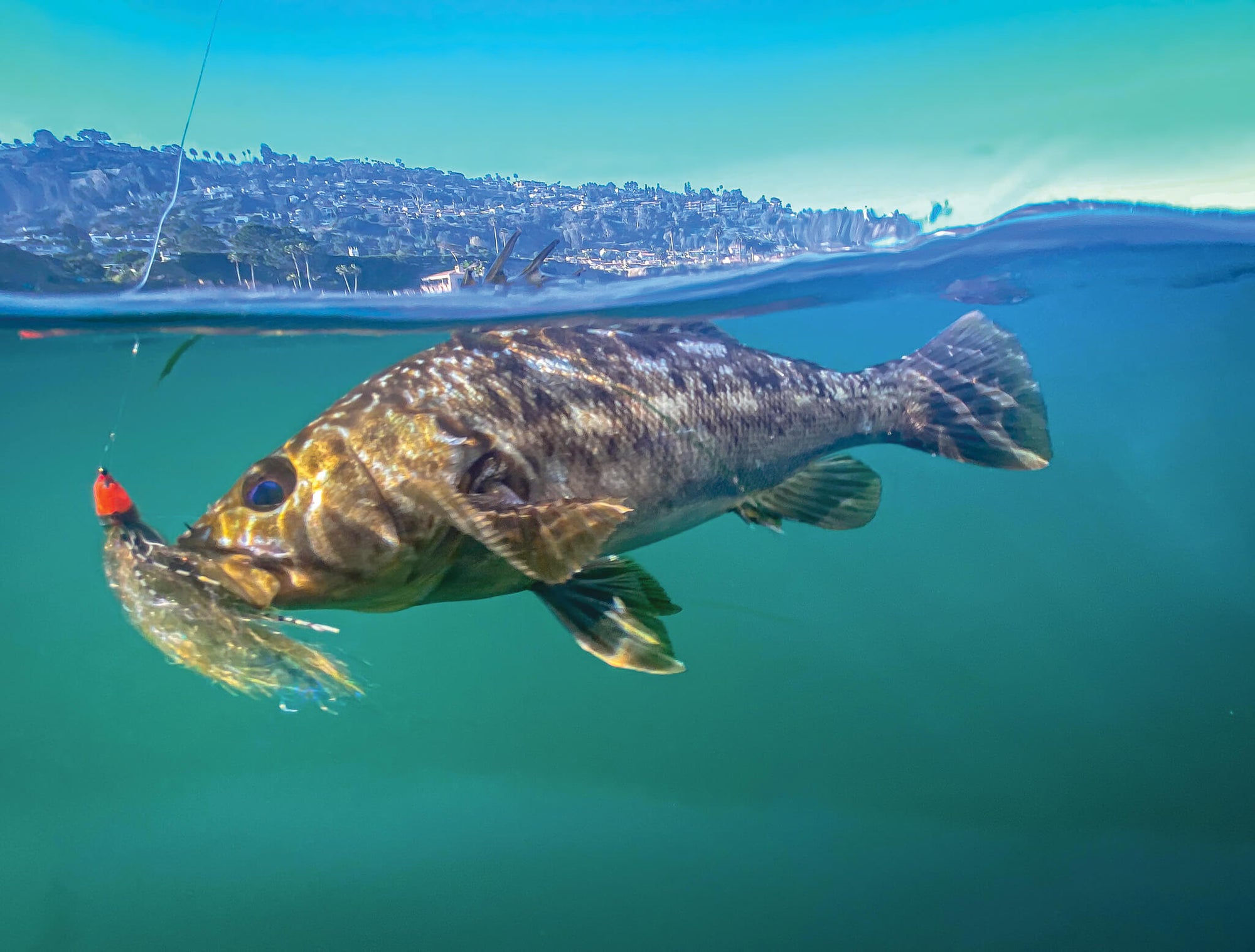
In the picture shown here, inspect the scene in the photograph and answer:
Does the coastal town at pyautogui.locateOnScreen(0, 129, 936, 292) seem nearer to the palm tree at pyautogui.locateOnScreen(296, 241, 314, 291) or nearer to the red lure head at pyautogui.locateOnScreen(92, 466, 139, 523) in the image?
the palm tree at pyautogui.locateOnScreen(296, 241, 314, 291)

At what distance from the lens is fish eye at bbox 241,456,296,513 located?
259cm

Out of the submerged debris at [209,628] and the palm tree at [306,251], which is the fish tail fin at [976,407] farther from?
the palm tree at [306,251]

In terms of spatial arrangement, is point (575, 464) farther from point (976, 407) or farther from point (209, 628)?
point (976, 407)

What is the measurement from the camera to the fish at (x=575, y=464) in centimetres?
254

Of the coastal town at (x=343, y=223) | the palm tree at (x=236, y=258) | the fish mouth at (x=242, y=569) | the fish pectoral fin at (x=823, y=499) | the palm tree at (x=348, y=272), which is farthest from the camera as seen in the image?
the palm tree at (x=348, y=272)

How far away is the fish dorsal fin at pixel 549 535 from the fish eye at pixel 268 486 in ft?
2.64

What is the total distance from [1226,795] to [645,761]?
7.99 meters

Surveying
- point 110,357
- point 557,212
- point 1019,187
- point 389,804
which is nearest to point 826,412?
point 557,212

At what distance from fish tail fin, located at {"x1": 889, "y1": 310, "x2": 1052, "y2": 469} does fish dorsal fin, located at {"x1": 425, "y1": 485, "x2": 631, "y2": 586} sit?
2.92 metres

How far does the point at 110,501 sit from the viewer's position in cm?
256

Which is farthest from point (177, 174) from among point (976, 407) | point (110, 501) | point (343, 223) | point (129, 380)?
point (129, 380)

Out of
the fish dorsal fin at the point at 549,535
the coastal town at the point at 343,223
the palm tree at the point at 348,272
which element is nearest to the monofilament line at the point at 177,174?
the coastal town at the point at 343,223

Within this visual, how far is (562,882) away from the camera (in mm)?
7531

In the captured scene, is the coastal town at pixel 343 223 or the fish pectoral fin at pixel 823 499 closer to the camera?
the fish pectoral fin at pixel 823 499
